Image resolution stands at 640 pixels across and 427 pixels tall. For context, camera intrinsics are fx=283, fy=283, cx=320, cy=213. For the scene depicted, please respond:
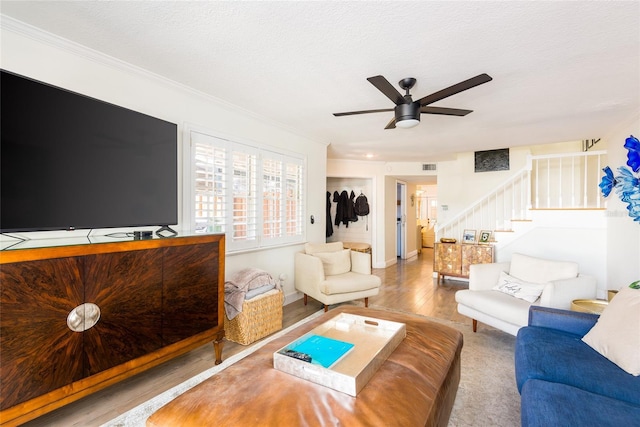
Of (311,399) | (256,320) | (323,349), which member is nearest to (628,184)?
(323,349)

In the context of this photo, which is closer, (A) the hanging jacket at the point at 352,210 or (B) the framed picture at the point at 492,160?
(B) the framed picture at the point at 492,160

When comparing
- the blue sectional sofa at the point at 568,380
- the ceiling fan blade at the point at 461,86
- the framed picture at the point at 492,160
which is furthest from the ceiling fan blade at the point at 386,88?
the framed picture at the point at 492,160

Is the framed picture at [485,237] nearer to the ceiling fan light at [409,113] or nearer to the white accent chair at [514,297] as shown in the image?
the white accent chair at [514,297]

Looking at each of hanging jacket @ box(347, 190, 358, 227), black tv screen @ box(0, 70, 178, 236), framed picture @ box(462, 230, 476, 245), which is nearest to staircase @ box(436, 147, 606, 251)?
framed picture @ box(462, 230, 476, 245)

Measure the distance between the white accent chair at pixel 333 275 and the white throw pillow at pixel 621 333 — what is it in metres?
1.99

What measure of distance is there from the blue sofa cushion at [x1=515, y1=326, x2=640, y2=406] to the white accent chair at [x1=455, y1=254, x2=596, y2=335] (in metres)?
0.57

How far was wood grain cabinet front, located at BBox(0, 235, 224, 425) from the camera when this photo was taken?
1312 mm

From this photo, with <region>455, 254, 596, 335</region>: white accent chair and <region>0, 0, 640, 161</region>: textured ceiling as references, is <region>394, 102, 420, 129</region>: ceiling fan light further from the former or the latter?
<region>455, 254, 596, 335</region>: white accent chair

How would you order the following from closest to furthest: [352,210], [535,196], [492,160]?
[535,196] → [492,160] → [352,210]

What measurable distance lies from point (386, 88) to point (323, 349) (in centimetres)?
176

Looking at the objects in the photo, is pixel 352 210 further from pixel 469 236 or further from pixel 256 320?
pixel 256 320

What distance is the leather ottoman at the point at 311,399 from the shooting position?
0.99 meters

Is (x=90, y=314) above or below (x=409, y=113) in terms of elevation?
below

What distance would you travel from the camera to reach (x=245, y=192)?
316 centimetres
